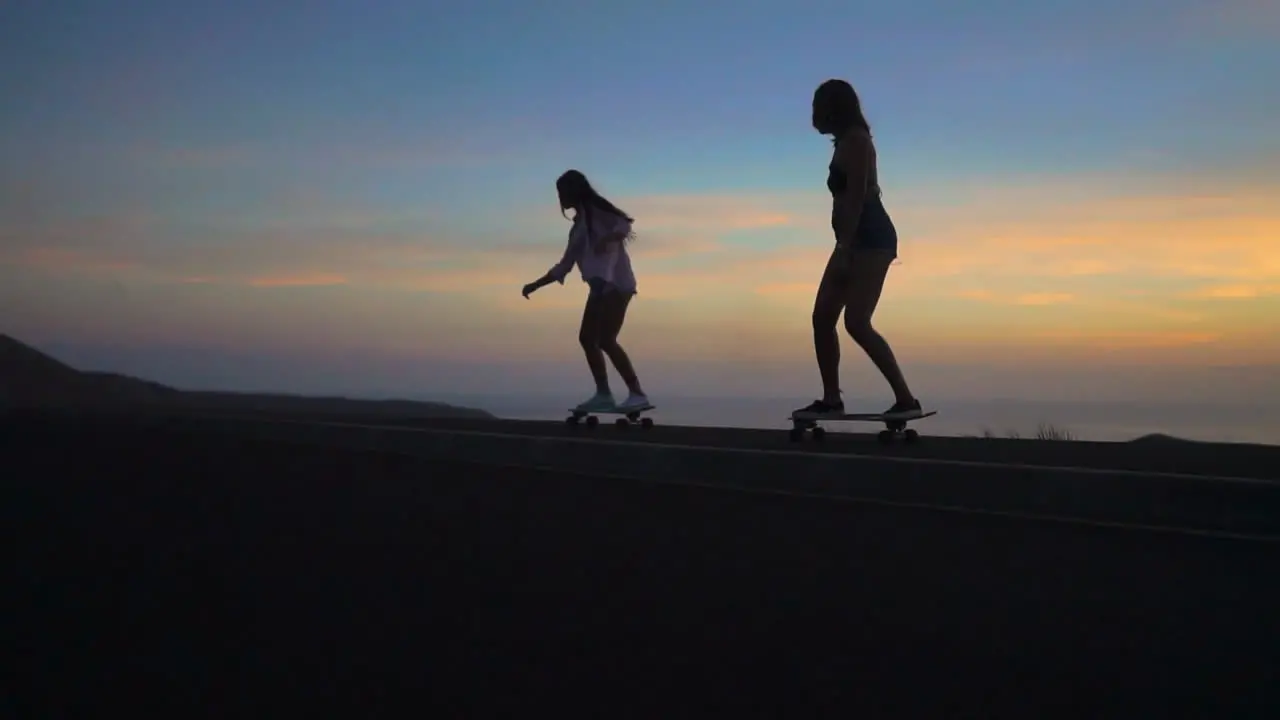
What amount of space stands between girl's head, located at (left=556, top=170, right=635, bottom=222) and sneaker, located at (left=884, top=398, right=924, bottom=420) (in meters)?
4.78

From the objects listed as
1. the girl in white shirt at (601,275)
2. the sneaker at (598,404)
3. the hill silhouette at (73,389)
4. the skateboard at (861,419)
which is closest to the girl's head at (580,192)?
the girl in white shirt at (601,275)

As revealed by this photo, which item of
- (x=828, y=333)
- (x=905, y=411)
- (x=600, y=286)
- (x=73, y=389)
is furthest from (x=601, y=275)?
(x=73, y=389)

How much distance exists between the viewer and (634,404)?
13273mm

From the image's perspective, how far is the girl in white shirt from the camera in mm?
13383

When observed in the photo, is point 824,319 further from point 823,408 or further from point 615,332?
point 615,332

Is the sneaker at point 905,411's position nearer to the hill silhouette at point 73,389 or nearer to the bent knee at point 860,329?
the bent knee at point 860,329

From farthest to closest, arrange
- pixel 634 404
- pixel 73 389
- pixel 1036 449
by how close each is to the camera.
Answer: pixel 73 389 < pixel 634 404 < pixel 1036 449

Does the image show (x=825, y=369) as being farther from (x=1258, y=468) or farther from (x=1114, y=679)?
(x=1114, y=679)

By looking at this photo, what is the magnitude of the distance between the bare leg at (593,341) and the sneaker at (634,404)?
282 mm

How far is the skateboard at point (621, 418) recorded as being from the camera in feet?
43.4

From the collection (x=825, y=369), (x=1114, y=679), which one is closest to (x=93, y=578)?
(x=1114, y=679)

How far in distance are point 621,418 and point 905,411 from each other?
15.9 ft

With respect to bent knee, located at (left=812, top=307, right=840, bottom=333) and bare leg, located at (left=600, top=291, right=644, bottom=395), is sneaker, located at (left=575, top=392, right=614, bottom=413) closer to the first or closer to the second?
bare leg, located at (left=600, top=291, right=644, bottom=395)

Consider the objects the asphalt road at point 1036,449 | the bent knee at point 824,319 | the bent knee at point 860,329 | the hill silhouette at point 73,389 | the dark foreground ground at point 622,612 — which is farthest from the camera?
the hill silhouette at point 73,389
